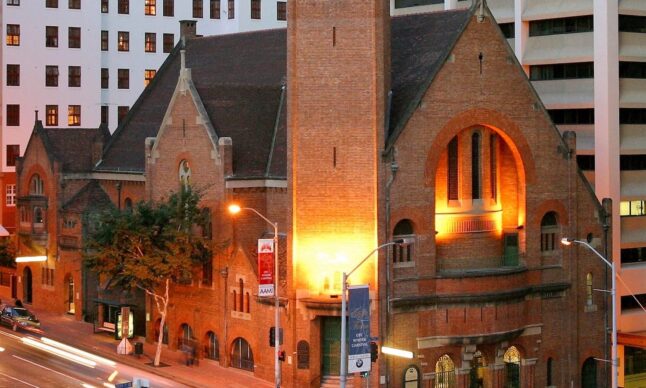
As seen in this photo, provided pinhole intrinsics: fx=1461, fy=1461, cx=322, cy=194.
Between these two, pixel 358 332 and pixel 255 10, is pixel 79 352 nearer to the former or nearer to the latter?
pixel 358 332

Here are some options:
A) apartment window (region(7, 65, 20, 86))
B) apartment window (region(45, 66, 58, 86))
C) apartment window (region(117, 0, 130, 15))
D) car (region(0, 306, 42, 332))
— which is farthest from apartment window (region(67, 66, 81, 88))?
car (region(0, 306, 42, 332))

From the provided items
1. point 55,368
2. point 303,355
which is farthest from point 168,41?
point 303,355

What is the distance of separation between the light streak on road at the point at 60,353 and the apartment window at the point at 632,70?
31072 mm

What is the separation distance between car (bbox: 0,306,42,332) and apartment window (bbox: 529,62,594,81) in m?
29.7

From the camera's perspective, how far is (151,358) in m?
69.5

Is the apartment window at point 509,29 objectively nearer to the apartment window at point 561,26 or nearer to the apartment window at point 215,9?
the apartment window at point 561,26

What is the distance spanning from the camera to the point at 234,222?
68000 millimetres

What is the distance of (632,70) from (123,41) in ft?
154

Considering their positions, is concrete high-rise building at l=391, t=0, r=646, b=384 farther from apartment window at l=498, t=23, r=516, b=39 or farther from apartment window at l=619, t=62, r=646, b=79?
apartment window at l=498, t=23, r=516, b=39

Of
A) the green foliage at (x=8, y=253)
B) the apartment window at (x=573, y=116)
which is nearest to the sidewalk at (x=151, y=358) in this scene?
the green foliage at (x=8, y=253)

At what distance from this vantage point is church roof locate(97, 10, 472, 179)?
6406cm

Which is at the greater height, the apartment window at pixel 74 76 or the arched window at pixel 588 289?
the apartment window at pixel 74 76

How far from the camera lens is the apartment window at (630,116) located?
76625 millimetres

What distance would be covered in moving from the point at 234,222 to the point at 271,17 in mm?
49278
